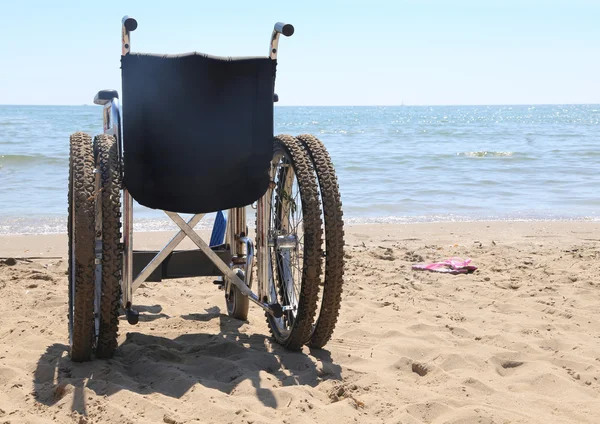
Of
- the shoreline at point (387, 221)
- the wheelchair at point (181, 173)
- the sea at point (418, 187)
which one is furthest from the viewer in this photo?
the sea at point (418, 187)

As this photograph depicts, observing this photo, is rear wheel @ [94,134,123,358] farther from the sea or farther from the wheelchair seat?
the sea

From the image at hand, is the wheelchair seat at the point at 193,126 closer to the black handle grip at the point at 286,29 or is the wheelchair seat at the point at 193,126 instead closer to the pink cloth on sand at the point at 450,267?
the black handle grip at the point at 286,29

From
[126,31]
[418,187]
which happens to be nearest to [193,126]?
[126,31]

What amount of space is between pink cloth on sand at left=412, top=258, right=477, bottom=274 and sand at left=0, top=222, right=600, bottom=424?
11cm

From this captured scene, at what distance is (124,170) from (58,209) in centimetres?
655

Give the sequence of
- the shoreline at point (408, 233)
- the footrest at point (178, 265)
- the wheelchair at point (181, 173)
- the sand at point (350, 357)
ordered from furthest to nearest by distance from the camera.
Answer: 1. the shoreline at point (408, 233)
2. the footrest at point (178, 265)
3. the wheelchair at point (181, 173)
4. the sand at point (350, 357)

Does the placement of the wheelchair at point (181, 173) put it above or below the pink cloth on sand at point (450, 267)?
above

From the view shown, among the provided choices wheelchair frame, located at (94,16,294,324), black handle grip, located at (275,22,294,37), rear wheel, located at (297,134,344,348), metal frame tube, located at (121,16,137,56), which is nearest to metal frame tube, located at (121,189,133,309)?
wheelchair frame, located at (94,16,294,324)

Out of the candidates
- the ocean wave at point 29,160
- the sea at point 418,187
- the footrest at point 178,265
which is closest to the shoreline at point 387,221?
the sea at point 418,187

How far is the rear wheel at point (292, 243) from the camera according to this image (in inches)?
133

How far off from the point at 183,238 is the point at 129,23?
3.50 ft

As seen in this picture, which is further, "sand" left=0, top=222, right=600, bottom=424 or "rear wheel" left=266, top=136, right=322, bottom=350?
"rear wheel" left=266, top=136, right=322, bottom=350

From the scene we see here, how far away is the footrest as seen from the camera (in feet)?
12.7

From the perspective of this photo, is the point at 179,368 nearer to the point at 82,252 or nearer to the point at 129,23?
the point at 82,252
